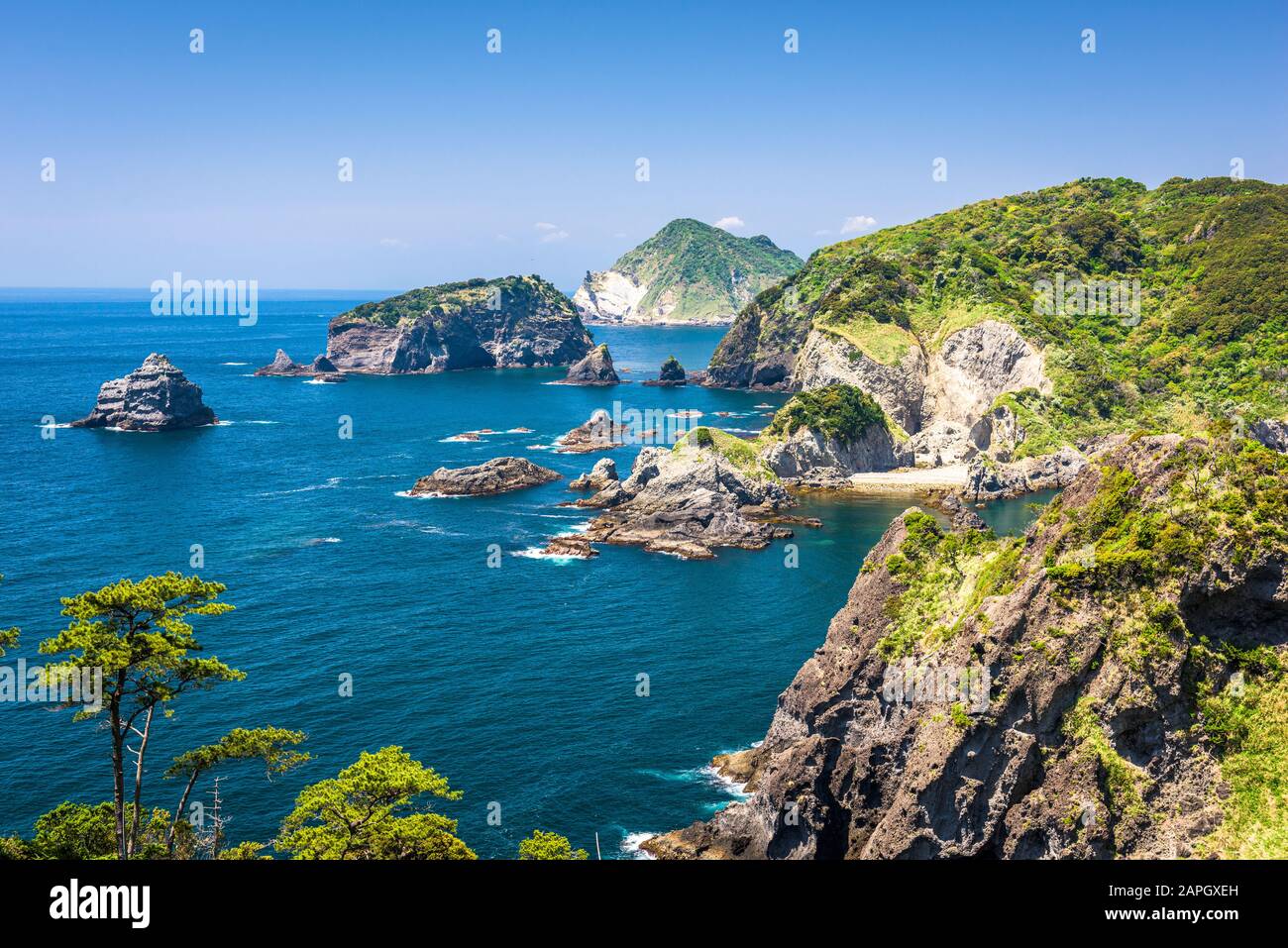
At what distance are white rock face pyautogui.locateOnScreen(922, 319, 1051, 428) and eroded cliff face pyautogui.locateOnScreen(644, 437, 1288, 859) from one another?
127 m

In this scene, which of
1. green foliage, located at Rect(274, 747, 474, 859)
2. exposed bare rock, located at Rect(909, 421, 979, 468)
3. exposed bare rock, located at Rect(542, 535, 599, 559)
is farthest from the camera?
exposed bare rock, located at Rect(909, 421, 979, 468)

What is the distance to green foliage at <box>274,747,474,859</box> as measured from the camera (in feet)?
131

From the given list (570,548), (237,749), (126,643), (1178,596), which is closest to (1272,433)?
(570,548)

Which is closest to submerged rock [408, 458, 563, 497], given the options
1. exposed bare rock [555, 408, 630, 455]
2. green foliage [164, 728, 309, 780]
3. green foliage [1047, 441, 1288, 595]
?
exposed bare rock [555, 408, 630, 455]

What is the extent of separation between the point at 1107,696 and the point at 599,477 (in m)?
110

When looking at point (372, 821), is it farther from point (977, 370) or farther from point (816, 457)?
point (977, 370)

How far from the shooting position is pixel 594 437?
18775cm

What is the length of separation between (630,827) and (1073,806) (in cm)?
2683

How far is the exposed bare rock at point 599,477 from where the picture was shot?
149375 millimetres

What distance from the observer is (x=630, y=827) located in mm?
60188

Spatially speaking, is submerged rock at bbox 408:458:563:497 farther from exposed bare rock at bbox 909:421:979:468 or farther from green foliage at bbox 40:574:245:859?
green foliage at bbox 40:574:245:859
